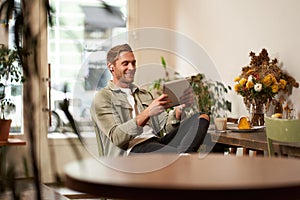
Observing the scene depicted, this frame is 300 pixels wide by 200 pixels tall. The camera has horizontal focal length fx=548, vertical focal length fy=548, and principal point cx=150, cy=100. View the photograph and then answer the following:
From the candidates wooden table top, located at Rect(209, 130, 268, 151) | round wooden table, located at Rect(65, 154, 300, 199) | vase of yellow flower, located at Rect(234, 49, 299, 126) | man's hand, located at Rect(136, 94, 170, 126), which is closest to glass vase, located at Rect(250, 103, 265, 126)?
vase of yellow flower, located at Rect(234, 49, 299, 126)

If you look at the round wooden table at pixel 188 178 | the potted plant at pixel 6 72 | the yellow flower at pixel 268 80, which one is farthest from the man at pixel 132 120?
the round wooden table at pixel 188 178

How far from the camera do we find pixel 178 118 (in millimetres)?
3451

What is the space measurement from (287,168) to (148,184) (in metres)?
0.43

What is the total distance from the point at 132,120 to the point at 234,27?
2.17 metres

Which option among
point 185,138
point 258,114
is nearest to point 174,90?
point 185,138

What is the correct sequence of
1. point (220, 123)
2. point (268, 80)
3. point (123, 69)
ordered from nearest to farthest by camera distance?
1. point (123, 69)
2. point (220, 123)
3. point (268, 80)

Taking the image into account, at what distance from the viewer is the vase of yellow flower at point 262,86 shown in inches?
154

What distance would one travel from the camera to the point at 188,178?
4.08ft

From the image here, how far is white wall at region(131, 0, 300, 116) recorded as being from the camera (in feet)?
13.5

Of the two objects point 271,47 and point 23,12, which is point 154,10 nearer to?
point 271,47

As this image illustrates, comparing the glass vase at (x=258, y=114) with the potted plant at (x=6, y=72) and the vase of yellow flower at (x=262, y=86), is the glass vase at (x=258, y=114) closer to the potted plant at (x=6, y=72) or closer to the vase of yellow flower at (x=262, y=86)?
the vase of yellow flower at (x=262, y=86)

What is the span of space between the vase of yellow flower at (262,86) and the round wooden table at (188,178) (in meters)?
2.36

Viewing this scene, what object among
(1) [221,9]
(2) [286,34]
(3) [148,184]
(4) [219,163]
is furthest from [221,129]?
(3) [148,184]

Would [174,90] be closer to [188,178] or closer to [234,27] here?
[234,27]
